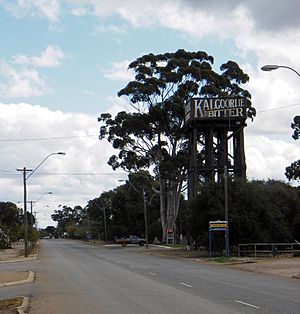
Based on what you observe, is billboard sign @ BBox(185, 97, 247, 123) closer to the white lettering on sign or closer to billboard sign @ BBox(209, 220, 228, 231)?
the white lettering on sign

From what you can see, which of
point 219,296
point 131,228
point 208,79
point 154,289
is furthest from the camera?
point 131,228

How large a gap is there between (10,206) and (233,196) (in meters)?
93.1

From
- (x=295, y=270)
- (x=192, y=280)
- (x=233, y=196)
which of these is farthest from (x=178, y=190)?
(x=192, y=280)

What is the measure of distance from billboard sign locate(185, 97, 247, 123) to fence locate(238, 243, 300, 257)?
693 inches

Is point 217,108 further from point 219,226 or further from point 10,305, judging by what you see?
point 10,305

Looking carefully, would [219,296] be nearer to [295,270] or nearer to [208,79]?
[295,270]

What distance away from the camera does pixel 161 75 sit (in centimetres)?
7300

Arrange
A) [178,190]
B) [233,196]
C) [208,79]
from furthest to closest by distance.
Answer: [178,190], [208,79], [233,196]

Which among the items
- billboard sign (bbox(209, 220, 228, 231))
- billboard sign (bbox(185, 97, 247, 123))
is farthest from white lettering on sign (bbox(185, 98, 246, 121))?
billboard sign (bbox(209, 220, 228, 231))

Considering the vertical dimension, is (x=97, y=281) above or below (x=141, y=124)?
below

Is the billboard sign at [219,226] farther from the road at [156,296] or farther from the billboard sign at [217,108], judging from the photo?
the billboard sign at [217,108]

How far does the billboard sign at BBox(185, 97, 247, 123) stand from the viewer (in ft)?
207

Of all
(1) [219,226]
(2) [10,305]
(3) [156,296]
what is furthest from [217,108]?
(2) [10,305]

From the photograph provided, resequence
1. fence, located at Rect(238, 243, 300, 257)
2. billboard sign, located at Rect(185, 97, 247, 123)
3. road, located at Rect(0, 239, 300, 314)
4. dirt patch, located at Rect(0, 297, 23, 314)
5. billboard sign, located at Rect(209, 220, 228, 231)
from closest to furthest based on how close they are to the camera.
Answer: dirt patch, located at Rect(0, 297, 23, 314) < road, located at Rect(0, 239, 300, 314) < billboard sign, located at Rect(209, 220, 228, 231) < fence, located at Rect(238, 243, 300, 257) < billboard sign, located at Rect(185, 97, 247, 123)
